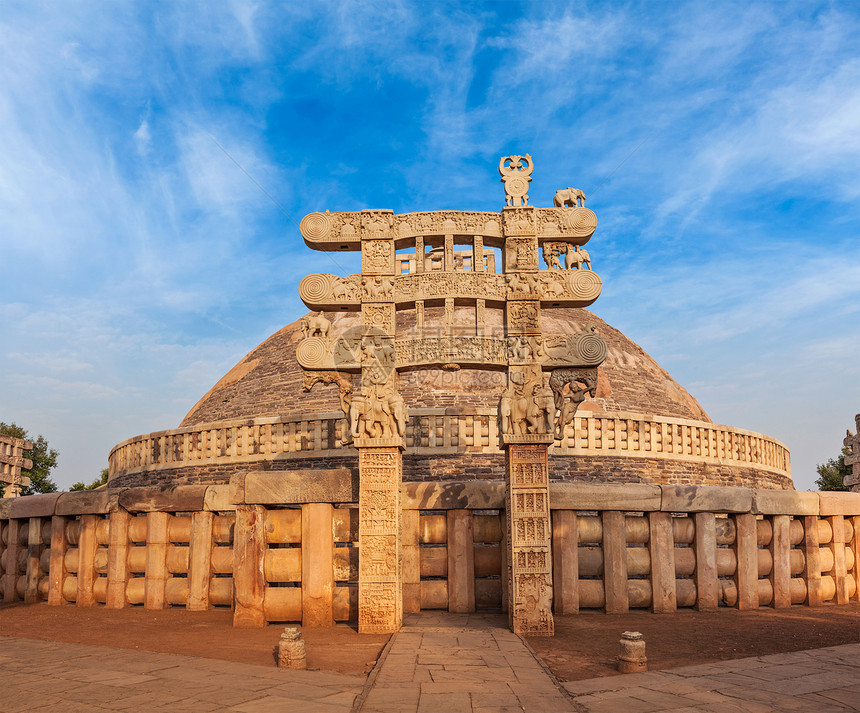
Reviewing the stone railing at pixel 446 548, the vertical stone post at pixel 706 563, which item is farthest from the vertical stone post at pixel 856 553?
the vertical stone post at pixel 706 563

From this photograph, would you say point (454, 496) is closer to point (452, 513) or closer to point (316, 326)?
point (452, 513)

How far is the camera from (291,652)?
5.50 m

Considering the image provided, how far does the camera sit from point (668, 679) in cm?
513

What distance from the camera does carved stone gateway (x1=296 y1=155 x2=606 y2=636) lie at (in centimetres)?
725

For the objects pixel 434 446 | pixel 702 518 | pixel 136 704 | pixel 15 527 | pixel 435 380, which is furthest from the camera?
pixel 435 380

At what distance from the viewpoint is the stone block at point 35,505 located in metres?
10.2

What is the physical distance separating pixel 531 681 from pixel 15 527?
31.3ft

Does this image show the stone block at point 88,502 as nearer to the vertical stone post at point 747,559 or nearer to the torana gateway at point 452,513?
the torana gateway at point 452,513

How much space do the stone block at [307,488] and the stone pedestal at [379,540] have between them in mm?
338

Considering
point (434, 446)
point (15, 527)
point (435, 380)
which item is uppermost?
point (435, 380)

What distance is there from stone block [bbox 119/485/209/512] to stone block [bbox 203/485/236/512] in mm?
75

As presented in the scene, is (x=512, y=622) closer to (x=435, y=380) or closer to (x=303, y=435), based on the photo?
(x=303, y=435)

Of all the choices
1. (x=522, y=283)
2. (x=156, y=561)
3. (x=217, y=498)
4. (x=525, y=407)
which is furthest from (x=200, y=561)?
(x=522, y=283)

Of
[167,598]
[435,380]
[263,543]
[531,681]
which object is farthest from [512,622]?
[435,380]
